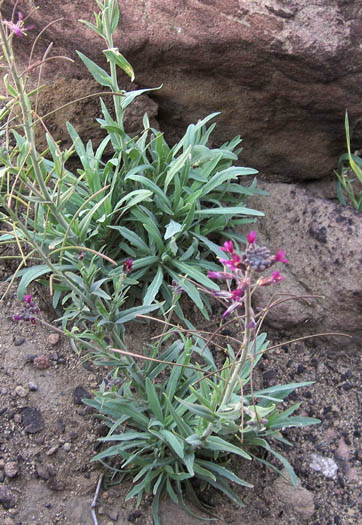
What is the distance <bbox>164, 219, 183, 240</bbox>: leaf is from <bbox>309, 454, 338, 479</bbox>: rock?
1.35 m

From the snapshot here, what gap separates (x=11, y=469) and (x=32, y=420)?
25 cm

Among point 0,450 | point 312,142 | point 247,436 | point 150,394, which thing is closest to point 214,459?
point 247,436

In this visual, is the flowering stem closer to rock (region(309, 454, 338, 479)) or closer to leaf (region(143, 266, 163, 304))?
leaf (region(143, 266, 163, 304))

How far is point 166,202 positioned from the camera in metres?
3.35

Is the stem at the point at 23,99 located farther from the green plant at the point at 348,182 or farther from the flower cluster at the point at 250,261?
the green plant at the point at 348,182

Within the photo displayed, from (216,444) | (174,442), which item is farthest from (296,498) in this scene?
(174,442)

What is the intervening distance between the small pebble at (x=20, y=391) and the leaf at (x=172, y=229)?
3.43ft

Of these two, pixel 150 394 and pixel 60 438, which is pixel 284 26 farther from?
pixel 60 438

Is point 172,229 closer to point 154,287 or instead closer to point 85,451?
point 154,287

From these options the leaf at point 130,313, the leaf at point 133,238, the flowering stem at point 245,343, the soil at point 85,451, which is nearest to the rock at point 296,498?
the soil at point 85,451

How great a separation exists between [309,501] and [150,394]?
3.14 feet

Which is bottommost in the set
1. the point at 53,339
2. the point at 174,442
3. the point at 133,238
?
the point at 53,339

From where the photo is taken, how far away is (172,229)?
3156 millimetres

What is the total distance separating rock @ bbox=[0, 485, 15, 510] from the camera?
2623mm
